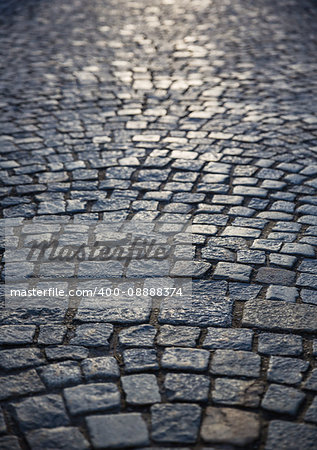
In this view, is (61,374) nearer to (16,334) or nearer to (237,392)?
(16,334)

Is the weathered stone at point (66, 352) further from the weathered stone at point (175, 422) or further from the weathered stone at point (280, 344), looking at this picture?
the weathered stone at point (280, 344)

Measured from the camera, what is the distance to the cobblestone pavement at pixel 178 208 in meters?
2.91

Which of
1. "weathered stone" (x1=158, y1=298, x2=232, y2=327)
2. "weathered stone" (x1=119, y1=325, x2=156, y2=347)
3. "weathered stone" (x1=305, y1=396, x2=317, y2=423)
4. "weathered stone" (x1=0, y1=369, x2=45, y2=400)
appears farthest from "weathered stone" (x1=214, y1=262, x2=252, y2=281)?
"weathered stone" (x1=0, y1=369, x2=45, y2=400)

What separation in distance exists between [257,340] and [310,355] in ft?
1.01

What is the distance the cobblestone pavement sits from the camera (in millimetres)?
2908

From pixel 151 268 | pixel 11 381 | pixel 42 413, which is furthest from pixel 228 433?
pixel 151 268

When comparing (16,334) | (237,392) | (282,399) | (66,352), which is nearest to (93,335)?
(66,352)

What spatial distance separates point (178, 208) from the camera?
487 centimetres

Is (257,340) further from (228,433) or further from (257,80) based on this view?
(257,80)

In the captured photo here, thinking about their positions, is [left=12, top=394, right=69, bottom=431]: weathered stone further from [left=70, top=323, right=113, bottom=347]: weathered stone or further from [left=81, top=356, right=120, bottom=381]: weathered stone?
[left=70, top=323, right=113, bottom=347]: weathered stone

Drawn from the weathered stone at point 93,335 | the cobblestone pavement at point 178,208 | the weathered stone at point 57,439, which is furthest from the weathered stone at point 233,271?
the weathered stone at point 57,439

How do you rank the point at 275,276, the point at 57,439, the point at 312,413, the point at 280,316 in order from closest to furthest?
the point at 57,439, the point at 312,413, the point at 280,316, the point at 275,276

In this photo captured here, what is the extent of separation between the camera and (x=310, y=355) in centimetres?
330

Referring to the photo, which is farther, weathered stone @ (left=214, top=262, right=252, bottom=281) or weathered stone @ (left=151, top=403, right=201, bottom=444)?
weathered stone @ (left=214, top=262, right=252, bottom=281)
